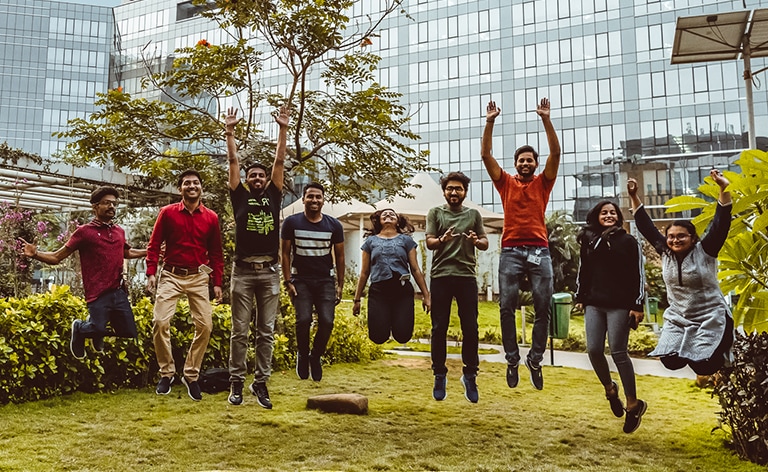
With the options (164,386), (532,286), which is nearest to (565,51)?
(532,286)

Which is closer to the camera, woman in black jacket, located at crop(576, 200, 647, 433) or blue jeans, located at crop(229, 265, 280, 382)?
woman in black jacket, located at crop(576, 200, 647, 433)

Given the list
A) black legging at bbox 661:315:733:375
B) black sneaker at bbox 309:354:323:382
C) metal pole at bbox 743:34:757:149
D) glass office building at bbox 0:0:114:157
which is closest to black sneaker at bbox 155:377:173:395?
black sneaker at bbox 309:354:323:382

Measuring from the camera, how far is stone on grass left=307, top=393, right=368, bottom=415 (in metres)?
8.72

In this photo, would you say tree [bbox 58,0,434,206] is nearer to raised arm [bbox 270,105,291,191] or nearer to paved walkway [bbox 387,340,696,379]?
raised arm [bbox 270,105,291,191]

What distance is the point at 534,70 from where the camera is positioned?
3184cm

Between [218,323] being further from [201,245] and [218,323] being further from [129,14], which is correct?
[129,14]

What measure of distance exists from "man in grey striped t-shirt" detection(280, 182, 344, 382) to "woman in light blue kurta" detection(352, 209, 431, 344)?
306 millimetres

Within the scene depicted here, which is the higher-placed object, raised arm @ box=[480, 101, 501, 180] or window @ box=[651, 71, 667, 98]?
window @ box=[651, 71, 667, 98]

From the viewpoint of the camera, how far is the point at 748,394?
22.7 ft

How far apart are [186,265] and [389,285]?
73.5 inches

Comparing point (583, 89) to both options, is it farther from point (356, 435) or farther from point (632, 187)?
point (632, 187)

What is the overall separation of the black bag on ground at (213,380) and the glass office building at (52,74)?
204 feet

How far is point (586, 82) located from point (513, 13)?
17.8ft

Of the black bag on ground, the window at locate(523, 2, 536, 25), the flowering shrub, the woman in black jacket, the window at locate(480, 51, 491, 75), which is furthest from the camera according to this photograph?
the window at locate(523, 2, 536, 25)
